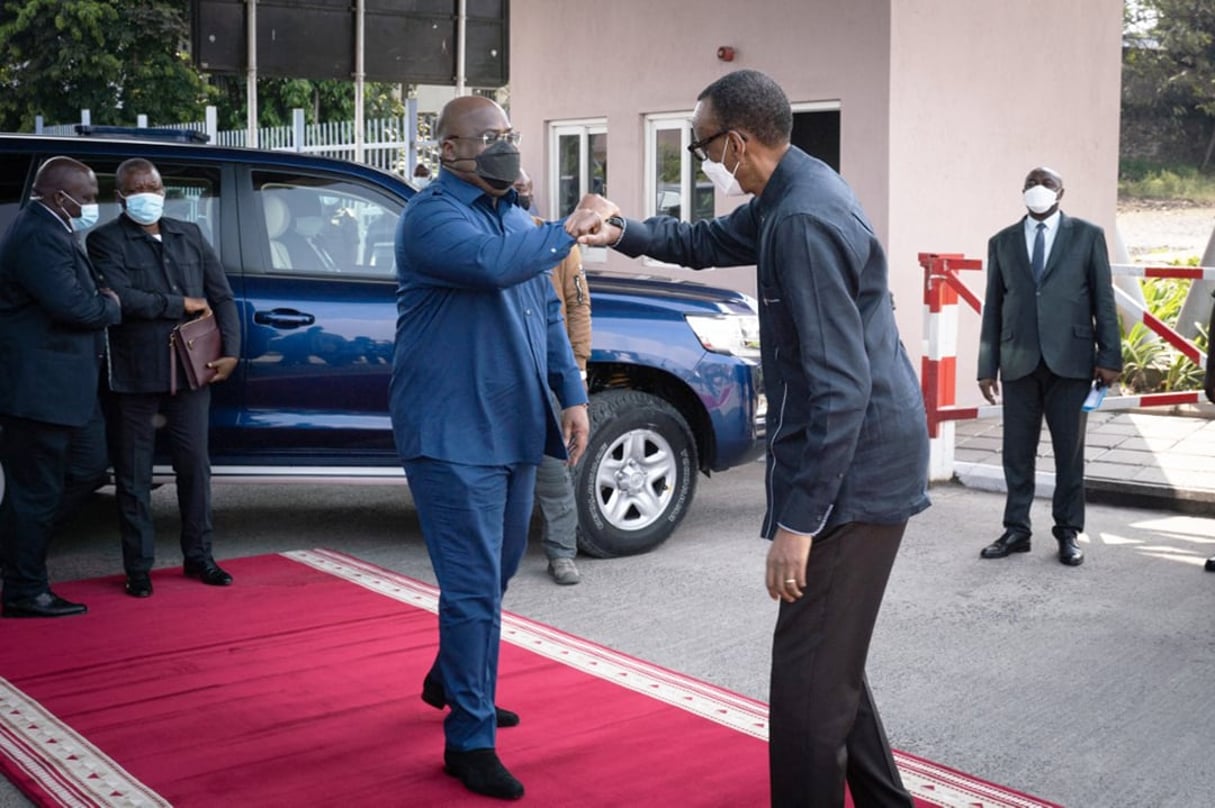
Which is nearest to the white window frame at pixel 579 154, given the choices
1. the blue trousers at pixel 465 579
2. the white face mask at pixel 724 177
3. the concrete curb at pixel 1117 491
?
the concrete curb at pixel 1117 491

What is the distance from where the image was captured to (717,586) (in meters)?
7.25

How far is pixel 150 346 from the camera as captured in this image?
22.6ft

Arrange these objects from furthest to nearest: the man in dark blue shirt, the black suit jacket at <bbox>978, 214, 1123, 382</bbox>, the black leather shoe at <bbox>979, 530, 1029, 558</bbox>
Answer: the black leather shoe at <bbox>979, 530, 1029, 558</bbox>, the black suit jacket at <bbox>978, 214, 1123, 382</bbox>, the man in dark blue shirt

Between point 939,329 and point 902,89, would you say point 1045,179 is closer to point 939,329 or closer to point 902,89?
point 939,329

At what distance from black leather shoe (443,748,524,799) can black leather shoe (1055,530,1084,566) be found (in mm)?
4077

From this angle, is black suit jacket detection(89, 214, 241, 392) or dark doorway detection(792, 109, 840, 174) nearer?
black suit jacket detection(89, 214, 241, 392)

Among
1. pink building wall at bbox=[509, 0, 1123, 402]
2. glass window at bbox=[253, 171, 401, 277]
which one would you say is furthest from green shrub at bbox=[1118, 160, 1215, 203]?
glass window at bbox=[253, 171, 401, 277]

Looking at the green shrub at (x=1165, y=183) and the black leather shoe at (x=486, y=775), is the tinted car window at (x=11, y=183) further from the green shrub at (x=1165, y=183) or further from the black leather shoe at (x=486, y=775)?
the green shrub at (x=1165, y=183)

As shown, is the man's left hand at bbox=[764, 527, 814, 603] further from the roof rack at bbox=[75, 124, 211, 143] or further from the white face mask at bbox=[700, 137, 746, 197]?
the roof rack at bbox=[75, 124, 211, 143]

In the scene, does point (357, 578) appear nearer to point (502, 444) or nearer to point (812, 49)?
point (502, 444)

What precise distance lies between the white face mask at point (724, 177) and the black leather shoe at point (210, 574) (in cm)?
418

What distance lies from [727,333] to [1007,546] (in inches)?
71.5

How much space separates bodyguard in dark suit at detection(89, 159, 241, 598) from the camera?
6867mm

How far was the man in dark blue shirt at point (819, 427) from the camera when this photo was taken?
3.38m
